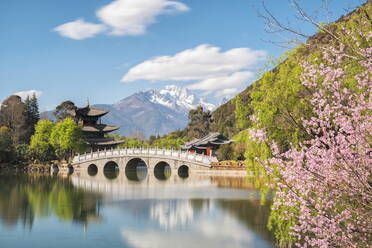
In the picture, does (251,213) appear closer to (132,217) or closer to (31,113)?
(132,217)

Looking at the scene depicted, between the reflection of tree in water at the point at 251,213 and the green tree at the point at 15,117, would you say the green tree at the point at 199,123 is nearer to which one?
the green tree at the point at 15,117

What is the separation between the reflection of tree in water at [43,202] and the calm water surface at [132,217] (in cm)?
4

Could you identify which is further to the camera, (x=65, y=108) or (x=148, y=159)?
(x=65, y=108)

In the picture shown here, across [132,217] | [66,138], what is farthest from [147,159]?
[132,217]

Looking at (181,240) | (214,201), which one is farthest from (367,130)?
(214,201)

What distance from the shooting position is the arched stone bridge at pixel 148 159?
39969 mm

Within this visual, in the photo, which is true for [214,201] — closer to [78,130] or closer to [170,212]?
[170,212]

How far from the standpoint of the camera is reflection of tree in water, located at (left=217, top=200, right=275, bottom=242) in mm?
15163

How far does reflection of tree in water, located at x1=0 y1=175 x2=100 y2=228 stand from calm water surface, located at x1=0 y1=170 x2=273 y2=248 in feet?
0.13

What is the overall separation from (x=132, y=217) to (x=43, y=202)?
6.94 metres

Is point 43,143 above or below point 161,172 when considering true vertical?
above

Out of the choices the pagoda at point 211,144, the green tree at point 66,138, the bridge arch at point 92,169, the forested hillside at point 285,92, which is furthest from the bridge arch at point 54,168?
the forested hillside at point 285,92

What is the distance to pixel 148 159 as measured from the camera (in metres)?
42.3

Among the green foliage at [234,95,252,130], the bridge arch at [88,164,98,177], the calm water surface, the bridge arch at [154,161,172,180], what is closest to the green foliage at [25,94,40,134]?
the bridge arch at [88,164,98,177]
